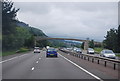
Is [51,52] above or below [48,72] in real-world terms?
below

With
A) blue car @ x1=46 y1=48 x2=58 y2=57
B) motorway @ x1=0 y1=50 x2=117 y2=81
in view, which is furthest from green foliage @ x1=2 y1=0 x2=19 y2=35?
motorway @ x1=0 y1=50 x2=117 y2=81

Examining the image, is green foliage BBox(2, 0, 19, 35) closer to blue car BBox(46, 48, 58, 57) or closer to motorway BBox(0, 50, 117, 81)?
blue car BBox(46, 48, 58, 57)

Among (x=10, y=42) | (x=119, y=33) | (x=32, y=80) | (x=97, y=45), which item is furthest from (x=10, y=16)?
(x=97, y=45)

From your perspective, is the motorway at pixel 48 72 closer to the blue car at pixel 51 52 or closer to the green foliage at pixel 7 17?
the blue car at pixel 51 52

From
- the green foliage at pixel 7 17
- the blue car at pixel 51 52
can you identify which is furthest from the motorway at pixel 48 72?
the green foliage at pixel 7 17

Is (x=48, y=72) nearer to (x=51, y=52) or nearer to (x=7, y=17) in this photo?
(x=51, y=52)

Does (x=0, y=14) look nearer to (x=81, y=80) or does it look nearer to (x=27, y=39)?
(x=81, y=80)

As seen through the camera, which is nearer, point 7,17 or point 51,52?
point 51,52

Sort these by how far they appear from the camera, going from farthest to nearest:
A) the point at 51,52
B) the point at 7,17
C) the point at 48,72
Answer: the point at 7,17, the point at 51,52, the point at 48,72

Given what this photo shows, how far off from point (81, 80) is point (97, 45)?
147 metres

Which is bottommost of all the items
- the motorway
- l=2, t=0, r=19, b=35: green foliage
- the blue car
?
the blue car

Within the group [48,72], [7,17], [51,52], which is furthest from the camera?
[7,17]

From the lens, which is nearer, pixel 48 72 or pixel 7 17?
pixel 48 72

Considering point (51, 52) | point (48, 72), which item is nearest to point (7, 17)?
point (51, 52)
